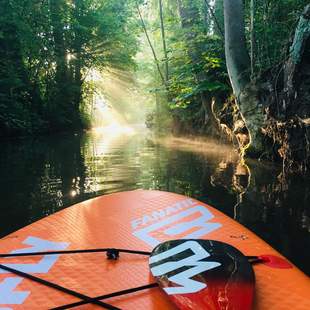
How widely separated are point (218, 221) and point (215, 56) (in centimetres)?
865

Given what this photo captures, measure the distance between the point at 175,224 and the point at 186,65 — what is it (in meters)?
9.59

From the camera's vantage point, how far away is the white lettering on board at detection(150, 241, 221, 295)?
5.93ft

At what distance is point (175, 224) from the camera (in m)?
3.00

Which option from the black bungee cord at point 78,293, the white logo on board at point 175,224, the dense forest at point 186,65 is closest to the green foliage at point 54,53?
the dense forest at point 186,65

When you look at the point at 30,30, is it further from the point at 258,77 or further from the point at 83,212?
the point at 83,212

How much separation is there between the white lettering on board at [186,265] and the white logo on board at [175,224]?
378 mm

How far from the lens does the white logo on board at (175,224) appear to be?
278 centimetres

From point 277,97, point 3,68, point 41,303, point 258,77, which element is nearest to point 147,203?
point 41,303

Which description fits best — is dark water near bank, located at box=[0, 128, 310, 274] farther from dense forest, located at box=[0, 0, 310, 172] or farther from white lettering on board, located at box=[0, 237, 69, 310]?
white lettering on board, located at box=[0, 237, 69, 310]

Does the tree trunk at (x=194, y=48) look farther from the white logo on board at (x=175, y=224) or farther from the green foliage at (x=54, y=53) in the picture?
the white logo on board at (x=175, y=224)

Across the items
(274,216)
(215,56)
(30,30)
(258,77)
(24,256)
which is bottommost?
(274,216)

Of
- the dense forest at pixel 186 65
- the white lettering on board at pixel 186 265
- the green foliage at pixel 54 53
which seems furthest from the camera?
the green foliage at pixel 54 53

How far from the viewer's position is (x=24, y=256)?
2.41 meters

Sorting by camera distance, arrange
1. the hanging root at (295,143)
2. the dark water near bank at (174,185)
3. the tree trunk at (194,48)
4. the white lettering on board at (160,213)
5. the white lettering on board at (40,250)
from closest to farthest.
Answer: the white lettering on board at (40,250), the white lettering on board at (160,213), the dark water near bank at (174,185), the hanging root at (295,143), the tree trunk at (194,48)
